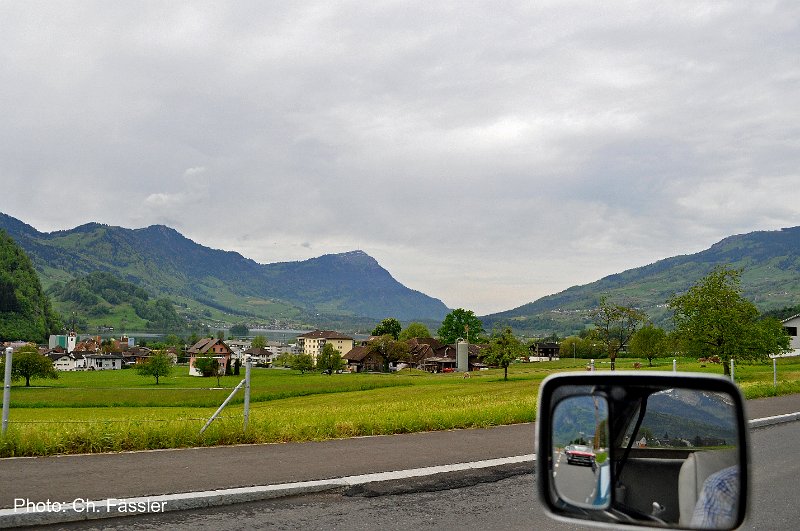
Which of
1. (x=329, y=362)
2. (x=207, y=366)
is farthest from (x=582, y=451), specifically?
(x=329, y=362)

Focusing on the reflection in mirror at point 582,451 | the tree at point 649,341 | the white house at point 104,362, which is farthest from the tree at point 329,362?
the reflection in mirror at point 582,451

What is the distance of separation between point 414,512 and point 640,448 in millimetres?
5393

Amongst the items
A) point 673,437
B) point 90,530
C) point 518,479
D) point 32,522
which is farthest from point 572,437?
point 518,479

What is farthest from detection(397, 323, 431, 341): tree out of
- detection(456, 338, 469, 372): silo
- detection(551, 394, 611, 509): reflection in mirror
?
detection(551, 394, 611, 509): reflection in mirror

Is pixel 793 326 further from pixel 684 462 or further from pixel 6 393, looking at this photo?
pixel 684 462

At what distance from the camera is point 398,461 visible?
422 inches

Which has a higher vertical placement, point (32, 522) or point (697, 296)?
point (697, 296)

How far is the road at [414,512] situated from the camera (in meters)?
7.30

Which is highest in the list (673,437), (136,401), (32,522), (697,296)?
(697,296)

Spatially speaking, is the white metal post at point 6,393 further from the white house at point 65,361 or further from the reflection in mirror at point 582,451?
the white house at point 65,361

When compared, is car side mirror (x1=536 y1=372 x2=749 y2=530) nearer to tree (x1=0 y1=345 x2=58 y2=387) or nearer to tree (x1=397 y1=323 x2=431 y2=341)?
tree (x1=0 y1=345 x2=58 y2=387)

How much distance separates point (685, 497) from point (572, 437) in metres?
0.53

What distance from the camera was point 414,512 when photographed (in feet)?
25.8

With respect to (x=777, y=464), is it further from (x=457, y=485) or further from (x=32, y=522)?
(x=32, y=522)
